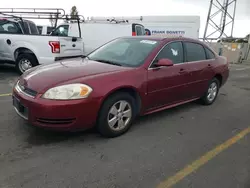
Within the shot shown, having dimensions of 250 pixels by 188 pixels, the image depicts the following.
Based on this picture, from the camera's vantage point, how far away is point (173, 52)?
Result: 4504 mm

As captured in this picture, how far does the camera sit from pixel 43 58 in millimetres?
7723

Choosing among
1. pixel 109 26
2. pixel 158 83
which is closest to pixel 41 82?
pixel 158 83

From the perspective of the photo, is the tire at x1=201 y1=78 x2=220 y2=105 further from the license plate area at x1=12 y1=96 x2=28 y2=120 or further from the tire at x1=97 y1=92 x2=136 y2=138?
the license plate area at x1=12 y1=96 x2=28 y2=120

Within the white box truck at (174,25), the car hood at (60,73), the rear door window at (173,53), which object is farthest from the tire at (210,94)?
the white box truck at (174,25)

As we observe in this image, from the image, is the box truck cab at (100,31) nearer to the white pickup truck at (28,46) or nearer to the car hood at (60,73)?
the white pickup truck at (28,46)

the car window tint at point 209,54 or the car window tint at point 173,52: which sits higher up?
the car window tint at point 173,52

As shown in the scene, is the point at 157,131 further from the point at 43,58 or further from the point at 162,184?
the point at 43,58

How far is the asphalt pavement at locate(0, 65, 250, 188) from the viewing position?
8.76 ft

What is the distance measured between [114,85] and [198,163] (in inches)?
58.4

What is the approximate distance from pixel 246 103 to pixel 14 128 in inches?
203

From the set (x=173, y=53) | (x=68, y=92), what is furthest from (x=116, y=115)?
(x=173, y=53)

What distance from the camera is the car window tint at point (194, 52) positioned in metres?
4.87

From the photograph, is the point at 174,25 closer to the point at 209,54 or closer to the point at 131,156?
the point at 209,54

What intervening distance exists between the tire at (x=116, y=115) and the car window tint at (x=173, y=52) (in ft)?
3.17
